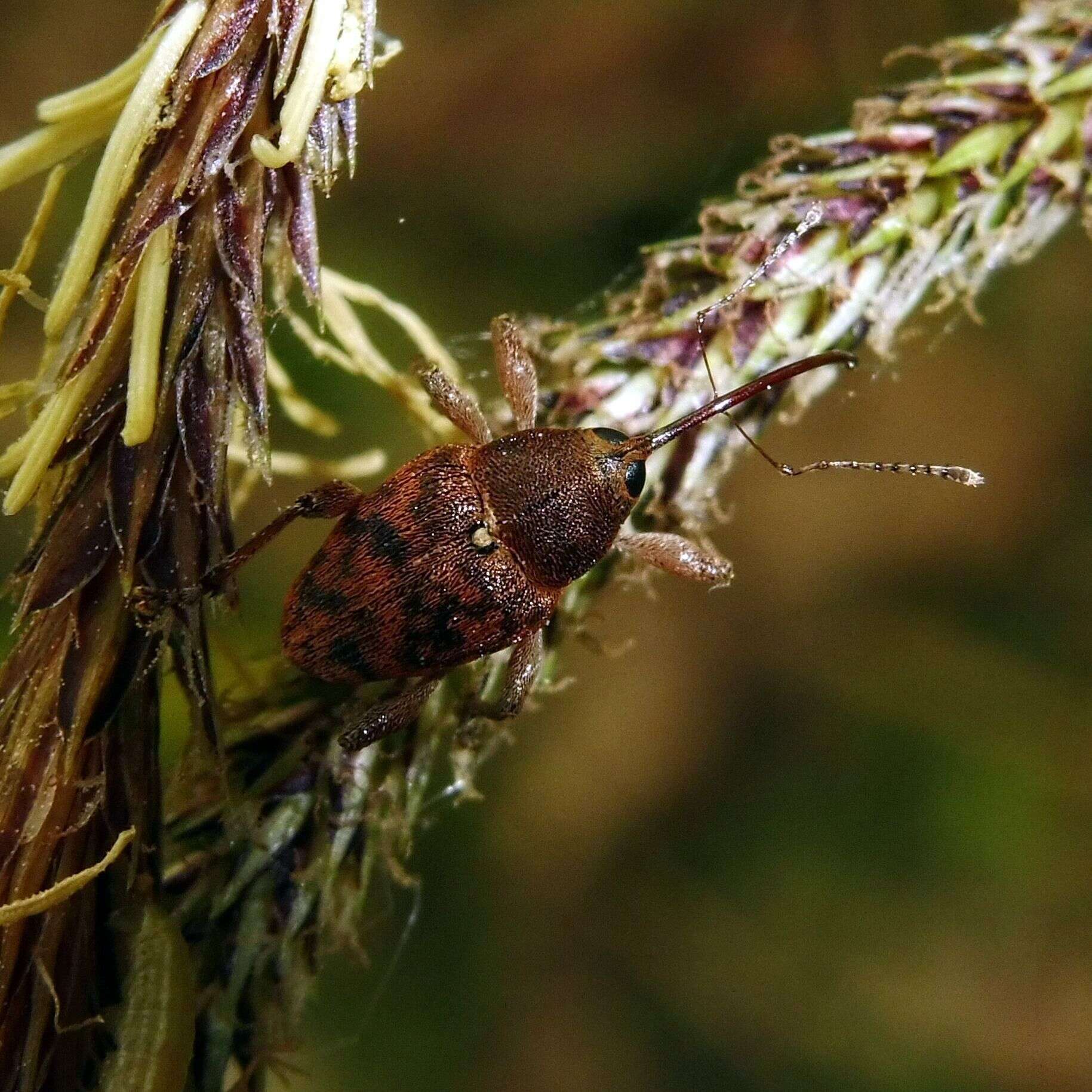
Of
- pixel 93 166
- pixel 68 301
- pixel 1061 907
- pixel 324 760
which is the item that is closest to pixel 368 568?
pixel 324 760

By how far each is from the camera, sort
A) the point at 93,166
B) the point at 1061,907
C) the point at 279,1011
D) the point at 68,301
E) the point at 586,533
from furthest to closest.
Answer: the point at 1061,907 < the point at 93,166 < the point at 586,533 < the point at 279,1011 < the point at 68,301

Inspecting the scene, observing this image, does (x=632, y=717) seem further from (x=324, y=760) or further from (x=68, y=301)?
(x=68, y=301)

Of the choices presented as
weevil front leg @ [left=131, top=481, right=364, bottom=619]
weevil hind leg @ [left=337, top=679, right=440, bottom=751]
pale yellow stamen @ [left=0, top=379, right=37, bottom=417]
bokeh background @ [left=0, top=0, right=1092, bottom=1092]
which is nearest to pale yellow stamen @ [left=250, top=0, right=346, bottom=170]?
pale yellow stamen @ [left=0, top=379, right=37, bottom=417]

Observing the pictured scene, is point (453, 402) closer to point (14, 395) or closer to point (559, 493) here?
point (559, 493)

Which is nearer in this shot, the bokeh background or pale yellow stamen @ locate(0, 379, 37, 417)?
pale yellow stamen @ locate(0, 379, 37, 417)

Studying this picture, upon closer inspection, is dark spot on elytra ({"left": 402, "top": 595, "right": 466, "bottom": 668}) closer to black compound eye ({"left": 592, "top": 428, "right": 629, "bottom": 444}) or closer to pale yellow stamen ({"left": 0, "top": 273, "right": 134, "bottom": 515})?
black compound eye ({"left": 592, "top": 428, "right": 629, "bottom": 444})

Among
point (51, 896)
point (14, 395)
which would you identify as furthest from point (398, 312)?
point (51, 896)
